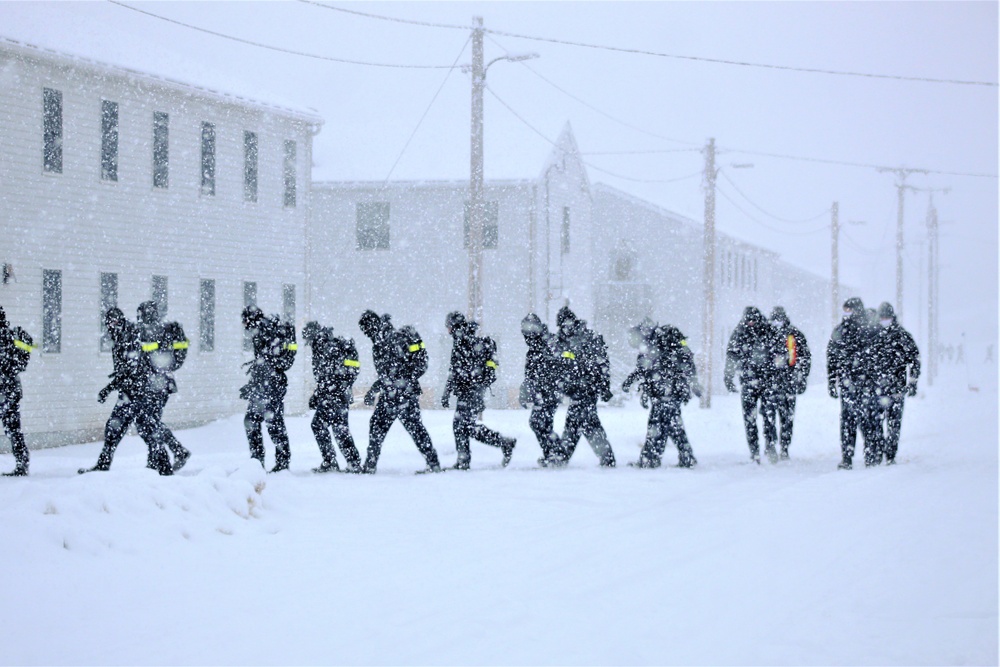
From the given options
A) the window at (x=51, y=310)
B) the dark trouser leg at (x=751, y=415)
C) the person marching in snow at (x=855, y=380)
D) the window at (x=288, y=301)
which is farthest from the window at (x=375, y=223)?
the person marching in snow at (x=855, y=380)

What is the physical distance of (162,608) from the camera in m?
5.49

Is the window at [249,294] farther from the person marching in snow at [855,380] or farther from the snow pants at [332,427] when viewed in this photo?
the person marching in snow at [855,380]

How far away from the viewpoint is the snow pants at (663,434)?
12.2m

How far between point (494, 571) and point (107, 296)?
13502 millimetres

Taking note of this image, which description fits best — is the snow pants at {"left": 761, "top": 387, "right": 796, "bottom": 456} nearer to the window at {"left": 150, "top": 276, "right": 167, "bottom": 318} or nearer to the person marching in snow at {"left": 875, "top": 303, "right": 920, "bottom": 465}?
the person marching in snow at {"left": 875, "top": 303, "right": 920, "bottom": 465}

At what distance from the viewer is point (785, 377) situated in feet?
42.5

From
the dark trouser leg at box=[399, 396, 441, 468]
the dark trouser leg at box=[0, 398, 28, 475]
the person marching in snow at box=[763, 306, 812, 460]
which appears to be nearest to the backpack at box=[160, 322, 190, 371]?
the dark trouser leg at box=[0, 398, 28, 475]

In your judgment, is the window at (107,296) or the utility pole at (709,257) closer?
the window at (107,296)

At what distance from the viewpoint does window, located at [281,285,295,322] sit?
21750 mm

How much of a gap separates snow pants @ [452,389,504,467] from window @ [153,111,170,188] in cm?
987

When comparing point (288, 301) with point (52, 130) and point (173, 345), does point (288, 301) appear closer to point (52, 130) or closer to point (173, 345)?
point (52, 130)

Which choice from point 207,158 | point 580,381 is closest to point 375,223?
point 207,158

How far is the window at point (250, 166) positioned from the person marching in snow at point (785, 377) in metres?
11.8

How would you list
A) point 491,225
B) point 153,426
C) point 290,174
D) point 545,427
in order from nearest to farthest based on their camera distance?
point 153,426 < point 545,427 < point 290,174 < point 491,225
